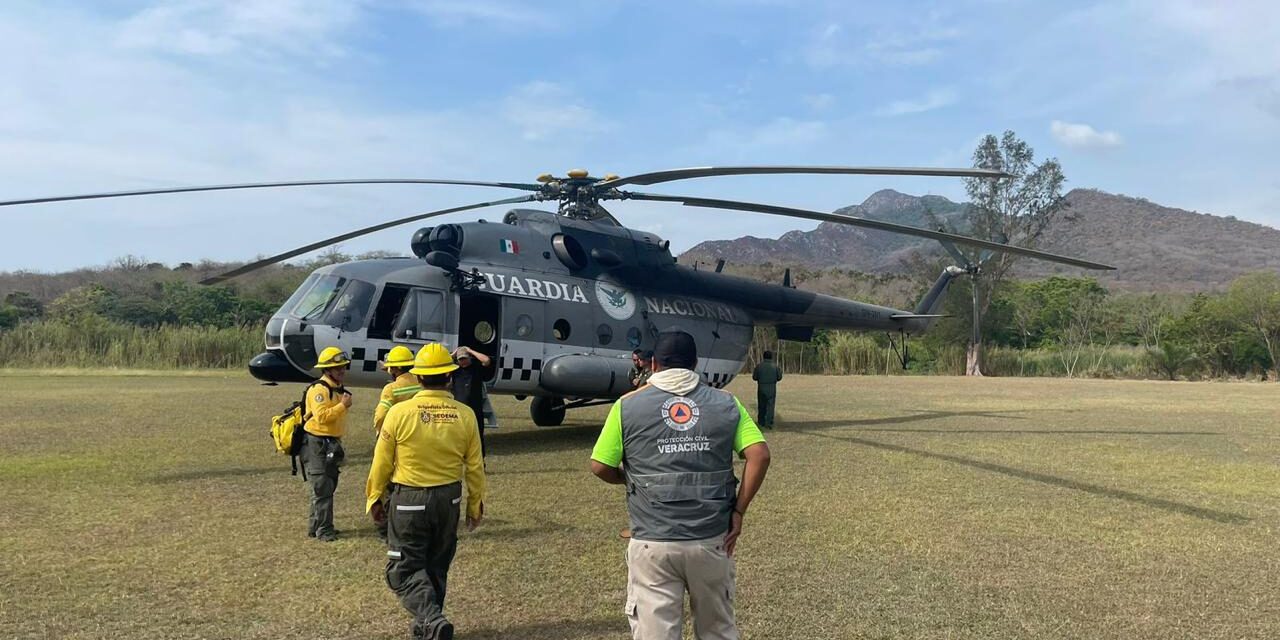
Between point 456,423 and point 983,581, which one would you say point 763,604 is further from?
point 456,423

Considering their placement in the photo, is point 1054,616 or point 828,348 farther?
point 828,348

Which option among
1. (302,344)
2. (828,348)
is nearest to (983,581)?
(302,344)

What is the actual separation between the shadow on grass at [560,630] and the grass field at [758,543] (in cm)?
2

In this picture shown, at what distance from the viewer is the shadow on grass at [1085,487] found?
743 cm

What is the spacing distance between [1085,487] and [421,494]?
24.2 ft

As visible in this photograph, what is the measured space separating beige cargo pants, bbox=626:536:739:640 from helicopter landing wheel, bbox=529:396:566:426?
10665mm

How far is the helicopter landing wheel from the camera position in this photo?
13.9 meters

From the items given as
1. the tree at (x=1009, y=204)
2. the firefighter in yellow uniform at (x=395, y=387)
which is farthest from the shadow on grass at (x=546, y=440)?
the tree at (x=1009, y=204)

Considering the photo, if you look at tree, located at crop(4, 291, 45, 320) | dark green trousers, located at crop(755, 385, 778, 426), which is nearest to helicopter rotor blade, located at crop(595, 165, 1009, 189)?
dark green trousers, located at crop(755, 385, 778, 426)

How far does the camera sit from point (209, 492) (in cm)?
812

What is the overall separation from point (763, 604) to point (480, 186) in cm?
737

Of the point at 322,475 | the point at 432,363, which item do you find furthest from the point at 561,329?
the point at 432,363

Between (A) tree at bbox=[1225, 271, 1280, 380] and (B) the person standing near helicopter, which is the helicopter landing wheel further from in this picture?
(A) tree at bbox=[1225, 271, 1280, 380]

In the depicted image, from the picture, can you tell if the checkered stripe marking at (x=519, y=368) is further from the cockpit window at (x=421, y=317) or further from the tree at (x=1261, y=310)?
the tree at (x=1261, y=310)
